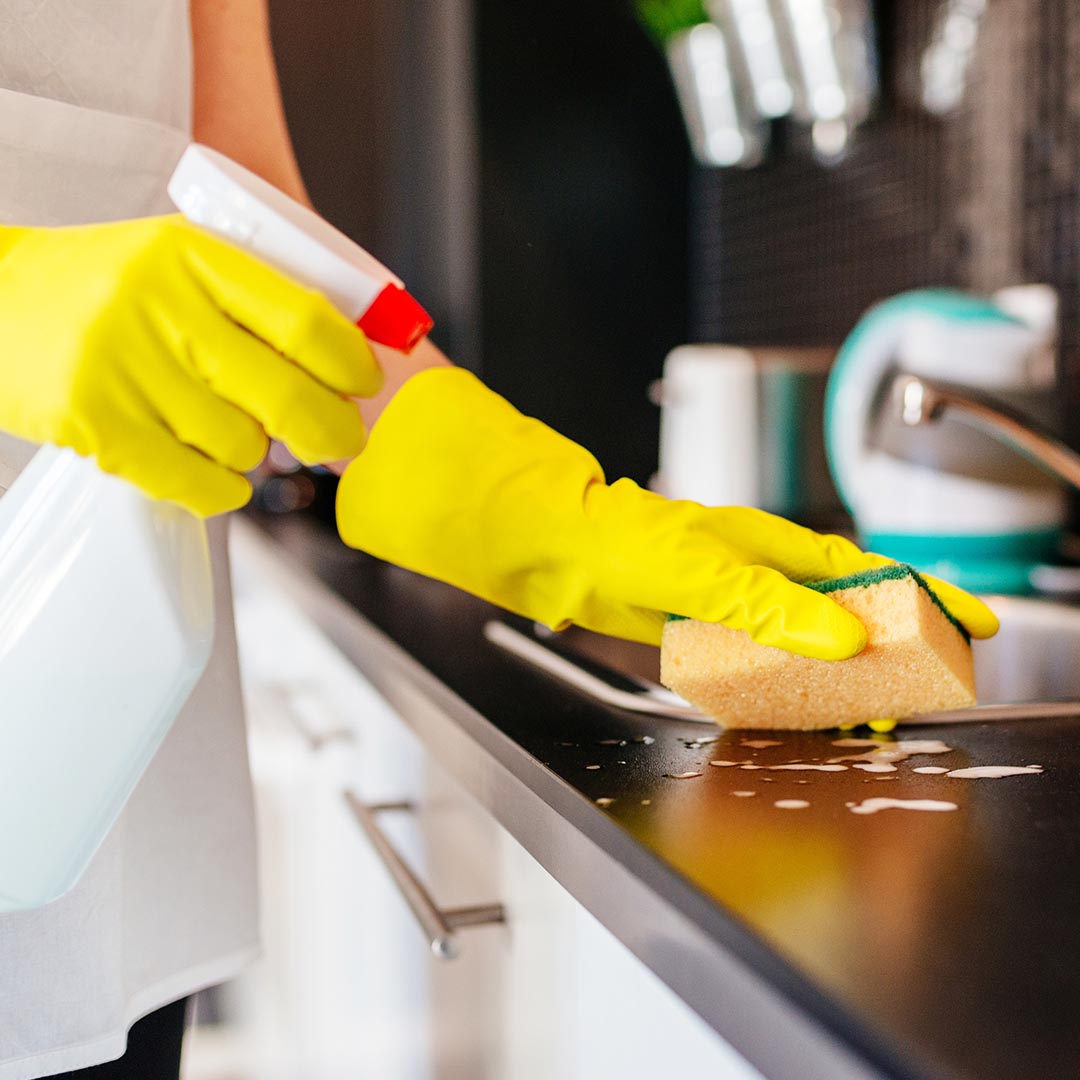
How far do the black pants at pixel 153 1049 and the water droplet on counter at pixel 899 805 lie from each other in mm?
436

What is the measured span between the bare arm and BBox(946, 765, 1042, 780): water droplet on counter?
47cm

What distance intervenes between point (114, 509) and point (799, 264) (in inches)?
63.4

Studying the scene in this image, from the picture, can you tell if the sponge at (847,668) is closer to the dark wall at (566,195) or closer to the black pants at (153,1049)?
the black pants at (153,1049)

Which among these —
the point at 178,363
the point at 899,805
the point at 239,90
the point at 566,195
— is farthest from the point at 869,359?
the point at 566,195

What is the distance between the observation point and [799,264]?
1.89m

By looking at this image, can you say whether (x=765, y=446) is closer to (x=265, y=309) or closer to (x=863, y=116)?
(x=863, y=116)

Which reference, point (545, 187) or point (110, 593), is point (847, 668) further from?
point (545, 187)

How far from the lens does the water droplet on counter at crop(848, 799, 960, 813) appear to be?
45 cm

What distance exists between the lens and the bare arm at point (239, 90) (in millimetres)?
703

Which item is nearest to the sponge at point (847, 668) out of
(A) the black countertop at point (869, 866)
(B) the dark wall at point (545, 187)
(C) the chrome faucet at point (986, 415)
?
(A) the black countertop at point (869, 866)

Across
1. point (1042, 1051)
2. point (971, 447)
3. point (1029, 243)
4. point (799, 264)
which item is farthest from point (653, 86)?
point (1042, 1051)

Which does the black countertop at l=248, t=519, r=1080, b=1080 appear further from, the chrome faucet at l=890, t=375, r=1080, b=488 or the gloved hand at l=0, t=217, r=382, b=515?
the chrome faucet at l=890, t=375, r=1080, b=488

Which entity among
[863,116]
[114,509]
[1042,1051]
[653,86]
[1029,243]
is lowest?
[1042,1051]

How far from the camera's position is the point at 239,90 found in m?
0.72
